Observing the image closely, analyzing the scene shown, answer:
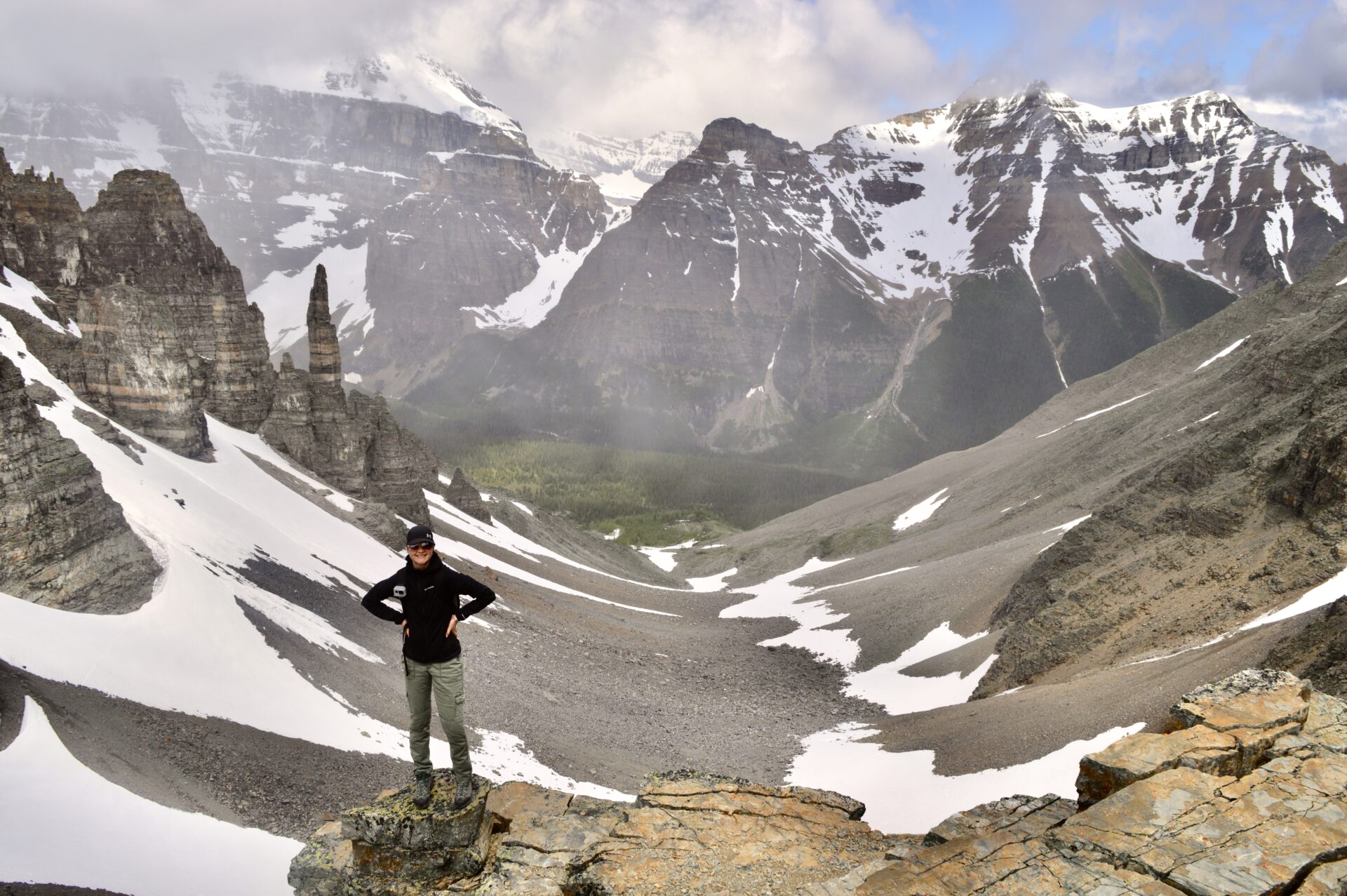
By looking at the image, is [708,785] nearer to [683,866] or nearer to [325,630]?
[683,866]

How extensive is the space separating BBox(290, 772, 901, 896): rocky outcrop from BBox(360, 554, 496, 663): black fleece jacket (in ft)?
6.83

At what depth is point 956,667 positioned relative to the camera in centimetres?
3644

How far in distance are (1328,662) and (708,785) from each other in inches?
613

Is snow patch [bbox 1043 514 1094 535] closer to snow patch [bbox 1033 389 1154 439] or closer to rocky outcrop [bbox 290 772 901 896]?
snow patch [bbox 1033 389 1154 439]

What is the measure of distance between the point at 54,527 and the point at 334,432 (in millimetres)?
35505

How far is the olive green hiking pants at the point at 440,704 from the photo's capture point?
10586 mm

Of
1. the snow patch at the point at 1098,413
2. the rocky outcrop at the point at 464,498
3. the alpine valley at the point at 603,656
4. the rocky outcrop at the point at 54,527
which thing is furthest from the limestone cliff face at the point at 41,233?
the snow patch at the point at 1098,413

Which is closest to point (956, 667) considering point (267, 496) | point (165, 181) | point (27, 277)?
point (267, 496)

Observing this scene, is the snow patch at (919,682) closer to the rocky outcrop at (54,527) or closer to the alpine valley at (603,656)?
the alpine valley at (603,656)

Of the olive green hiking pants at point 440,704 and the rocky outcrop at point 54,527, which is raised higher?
the rocky outcrop at point 54,527

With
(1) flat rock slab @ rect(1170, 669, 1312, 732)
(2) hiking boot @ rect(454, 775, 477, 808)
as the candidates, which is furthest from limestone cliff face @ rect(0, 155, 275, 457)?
(1) flat rock slab @ rect(1170, 669, 1312, 732)

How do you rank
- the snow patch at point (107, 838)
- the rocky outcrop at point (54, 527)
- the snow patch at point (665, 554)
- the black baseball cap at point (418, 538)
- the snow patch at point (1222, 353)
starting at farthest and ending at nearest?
1. the snow patch at point (665, 554)
2. the snow patch at point (1222, 353)
3. the rocky outcrop at point (54, 527)
4. the snow patch at point (107, 838)
5. the black baseball cap at point (418, 538)

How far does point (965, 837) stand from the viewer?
10.4 meters

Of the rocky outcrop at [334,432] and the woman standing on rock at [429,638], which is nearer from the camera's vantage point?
the woman standing on rock at [429,638]
